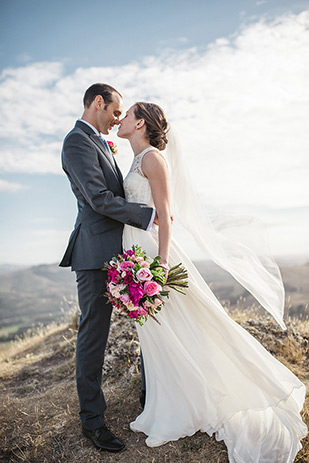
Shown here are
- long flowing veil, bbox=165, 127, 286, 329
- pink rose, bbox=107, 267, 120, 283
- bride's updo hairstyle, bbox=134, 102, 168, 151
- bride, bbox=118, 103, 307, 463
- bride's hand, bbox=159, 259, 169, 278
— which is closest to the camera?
pink rose, bbox=107, 267, 120, 283

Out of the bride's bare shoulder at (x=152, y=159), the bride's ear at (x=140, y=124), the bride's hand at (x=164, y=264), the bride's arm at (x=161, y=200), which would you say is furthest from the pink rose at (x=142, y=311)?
the bride's ear at (x=140, y=124)

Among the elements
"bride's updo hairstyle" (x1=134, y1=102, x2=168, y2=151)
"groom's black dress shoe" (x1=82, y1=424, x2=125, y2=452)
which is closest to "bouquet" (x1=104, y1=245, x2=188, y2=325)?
"bride's updo hairstyle" (x1=134, y1=102, x2=168, y2=151)

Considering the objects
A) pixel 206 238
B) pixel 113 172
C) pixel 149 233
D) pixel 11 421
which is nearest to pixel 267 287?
pixel 206 238

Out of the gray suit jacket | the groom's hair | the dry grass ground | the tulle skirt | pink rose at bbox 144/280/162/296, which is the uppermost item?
the groom's hair

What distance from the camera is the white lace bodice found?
3.31 metres

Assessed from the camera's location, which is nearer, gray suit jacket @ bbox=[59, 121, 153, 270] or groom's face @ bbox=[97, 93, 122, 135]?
gray suit jacket @ bbox=[59, 121, 153, 270]

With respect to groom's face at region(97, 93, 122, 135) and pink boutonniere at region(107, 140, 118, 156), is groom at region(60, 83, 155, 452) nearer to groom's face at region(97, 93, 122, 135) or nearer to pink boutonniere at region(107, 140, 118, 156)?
groom's face at region(97, 93, 122, 135)

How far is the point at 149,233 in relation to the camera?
335cm

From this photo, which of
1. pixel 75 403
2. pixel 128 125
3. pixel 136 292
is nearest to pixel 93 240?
pixel 136 292

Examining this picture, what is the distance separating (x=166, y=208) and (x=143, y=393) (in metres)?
2.04

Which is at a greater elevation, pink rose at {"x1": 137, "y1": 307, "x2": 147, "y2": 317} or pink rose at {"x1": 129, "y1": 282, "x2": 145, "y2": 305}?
pink rose at {"x1": 129, "y1": 282, "x2": 145, "y2": 305}

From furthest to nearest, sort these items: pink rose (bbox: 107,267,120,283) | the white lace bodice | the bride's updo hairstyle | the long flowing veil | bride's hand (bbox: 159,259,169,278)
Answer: the long flowing veil, the bride's updo hairstyle, the white lace bodice, bride's hand (bbox: 159,259,169,278), pink rose (bbox: 107,267,120,283)

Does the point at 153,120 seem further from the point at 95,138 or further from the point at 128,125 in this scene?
the point at 95,138

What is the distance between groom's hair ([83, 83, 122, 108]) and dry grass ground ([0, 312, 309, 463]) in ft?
10.2
